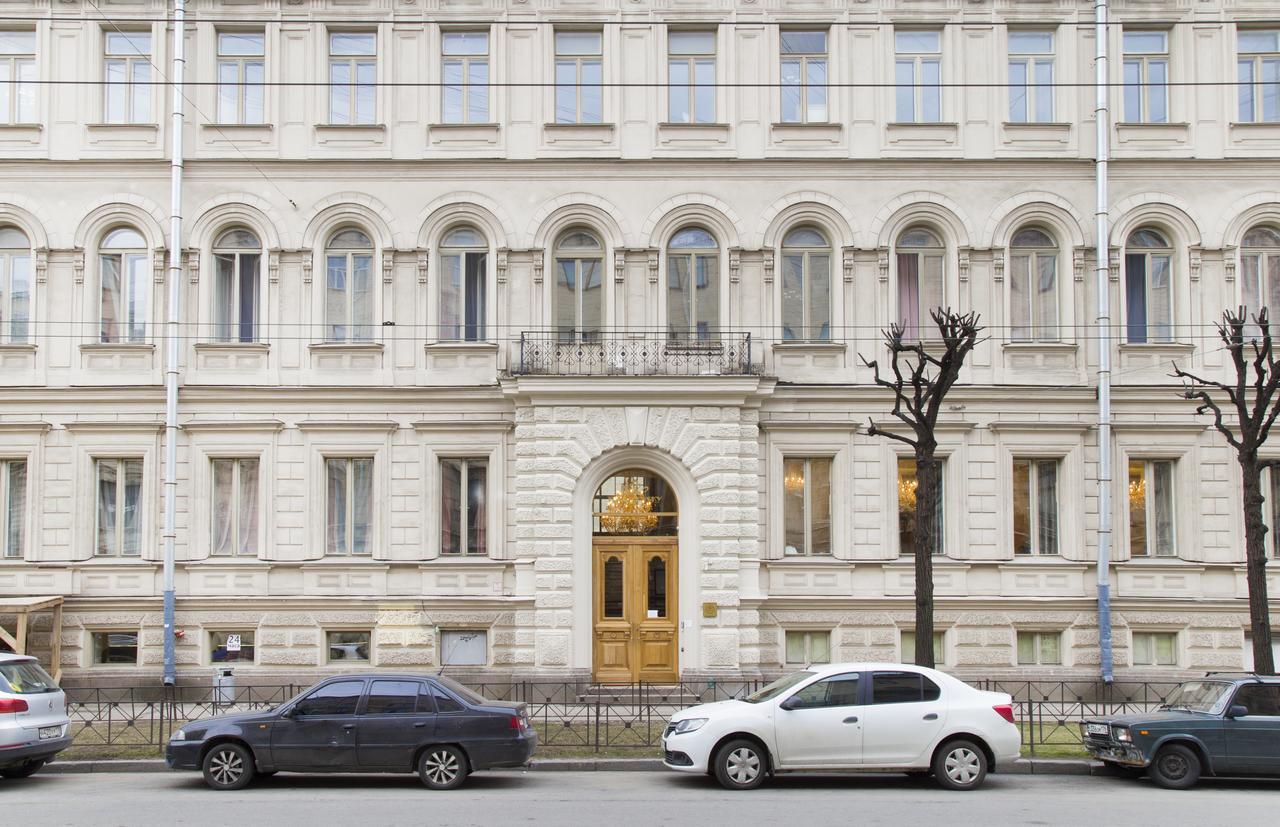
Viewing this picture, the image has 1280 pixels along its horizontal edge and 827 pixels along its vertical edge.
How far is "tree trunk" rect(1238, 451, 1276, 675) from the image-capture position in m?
19.4

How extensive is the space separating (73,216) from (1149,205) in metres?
22.4

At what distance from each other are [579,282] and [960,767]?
13.6 metres

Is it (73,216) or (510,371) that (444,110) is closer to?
(510,371)

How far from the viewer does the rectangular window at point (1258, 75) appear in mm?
26094

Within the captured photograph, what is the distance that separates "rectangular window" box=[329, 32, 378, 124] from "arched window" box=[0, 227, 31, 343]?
7.05 meters

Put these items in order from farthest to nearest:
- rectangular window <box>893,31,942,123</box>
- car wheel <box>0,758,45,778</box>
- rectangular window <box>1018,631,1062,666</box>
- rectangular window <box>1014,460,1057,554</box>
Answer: rectangular window <box>893,31,942,123</box>, rectangular window <box>1014,460,1057,554</box>, rectangular window <box>1018,631,1062,666</box>, car wheel <box>0,758,45,778</box>

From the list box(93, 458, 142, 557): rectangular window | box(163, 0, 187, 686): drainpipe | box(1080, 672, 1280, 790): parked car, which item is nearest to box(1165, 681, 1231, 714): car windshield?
box(1080, 672, 1280, 790): parked car

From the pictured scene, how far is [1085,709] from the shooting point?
2372 centimetres

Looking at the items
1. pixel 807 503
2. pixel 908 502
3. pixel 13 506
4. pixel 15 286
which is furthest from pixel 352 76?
pixel 908 502

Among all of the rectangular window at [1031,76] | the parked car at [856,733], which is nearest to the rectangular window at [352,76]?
the rectangular window at [1031,76]

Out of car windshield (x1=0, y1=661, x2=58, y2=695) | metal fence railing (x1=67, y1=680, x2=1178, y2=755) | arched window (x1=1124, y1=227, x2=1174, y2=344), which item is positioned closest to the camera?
car windshield (x1=0, y1=661, x2=58, y2=695)

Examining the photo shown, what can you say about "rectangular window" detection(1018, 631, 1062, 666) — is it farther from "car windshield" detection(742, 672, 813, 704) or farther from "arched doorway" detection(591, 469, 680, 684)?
"car windshield" detection(742, 672, 813, 704)

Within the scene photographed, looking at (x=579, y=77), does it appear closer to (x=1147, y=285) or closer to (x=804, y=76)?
(x=804, y=76)

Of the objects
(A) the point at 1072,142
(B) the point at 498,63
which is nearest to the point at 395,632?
(B) the point at 498,63
